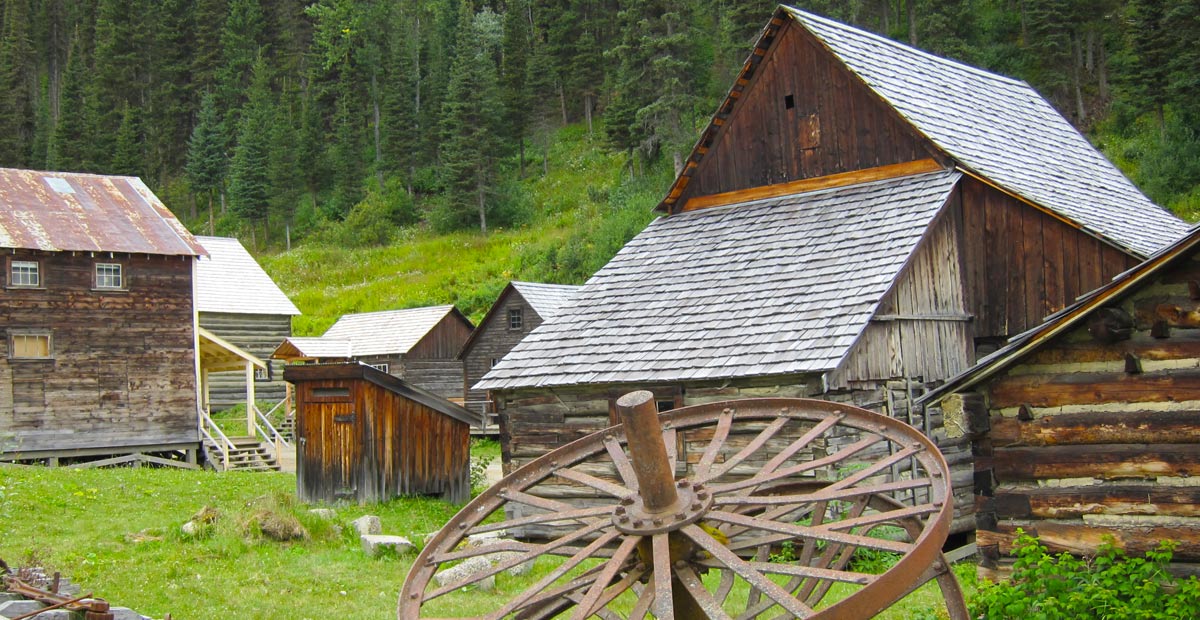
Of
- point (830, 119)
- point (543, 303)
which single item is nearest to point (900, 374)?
point (830, 119)

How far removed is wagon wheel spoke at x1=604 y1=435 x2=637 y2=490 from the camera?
667 cm

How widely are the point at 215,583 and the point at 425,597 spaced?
264 inches

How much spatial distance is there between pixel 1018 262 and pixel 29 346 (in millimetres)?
20873

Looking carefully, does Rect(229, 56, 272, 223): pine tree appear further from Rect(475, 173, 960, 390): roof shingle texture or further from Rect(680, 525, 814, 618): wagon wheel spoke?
Rect(680, 525, 814, 618): wagon wheel spoke

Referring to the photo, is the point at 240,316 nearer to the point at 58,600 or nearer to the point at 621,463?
the point at 58,600

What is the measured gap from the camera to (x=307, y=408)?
1819 cm

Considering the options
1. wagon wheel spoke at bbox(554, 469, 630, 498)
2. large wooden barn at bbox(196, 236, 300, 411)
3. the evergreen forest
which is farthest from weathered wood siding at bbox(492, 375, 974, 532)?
large wooden barn at bbox(196, 236, 300, 411)

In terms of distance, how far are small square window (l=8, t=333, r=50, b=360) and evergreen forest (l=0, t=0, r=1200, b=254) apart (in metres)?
24.4

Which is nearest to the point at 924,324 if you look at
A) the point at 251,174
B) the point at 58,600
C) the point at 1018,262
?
the point at 1018,262

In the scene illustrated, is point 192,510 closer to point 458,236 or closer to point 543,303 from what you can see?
point 543,303

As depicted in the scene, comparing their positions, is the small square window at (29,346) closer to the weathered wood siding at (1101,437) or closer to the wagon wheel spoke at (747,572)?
the weathered wood siding at (1101,437)

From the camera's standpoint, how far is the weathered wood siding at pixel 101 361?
25266mm

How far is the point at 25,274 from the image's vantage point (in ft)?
83.2

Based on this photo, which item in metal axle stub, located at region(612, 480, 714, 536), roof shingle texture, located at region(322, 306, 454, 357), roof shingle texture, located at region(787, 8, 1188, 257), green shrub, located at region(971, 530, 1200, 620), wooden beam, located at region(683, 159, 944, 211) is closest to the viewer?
metal axle stub, located at region(612, 480, 714, 536)
